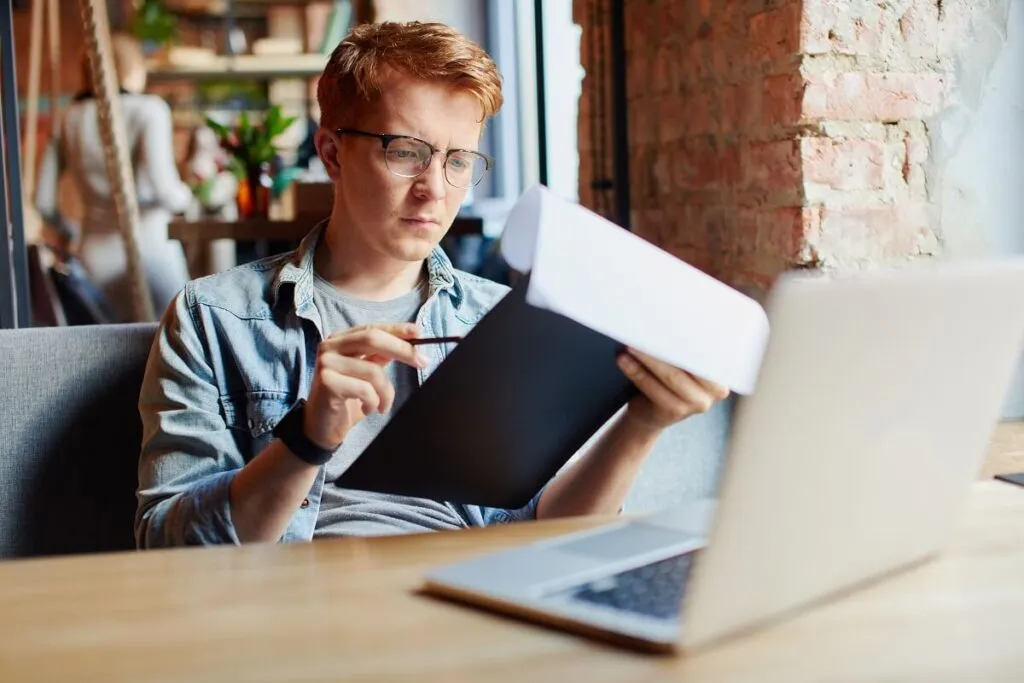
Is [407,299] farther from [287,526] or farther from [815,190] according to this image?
[815,190]

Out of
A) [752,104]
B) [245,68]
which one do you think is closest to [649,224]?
[752,104]

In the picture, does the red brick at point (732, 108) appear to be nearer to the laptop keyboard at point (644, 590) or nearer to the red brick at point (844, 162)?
the red brick at point (844, 162)

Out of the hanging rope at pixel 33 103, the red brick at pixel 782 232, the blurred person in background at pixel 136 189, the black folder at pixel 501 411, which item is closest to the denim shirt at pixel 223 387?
the black folder at pixel 501 411

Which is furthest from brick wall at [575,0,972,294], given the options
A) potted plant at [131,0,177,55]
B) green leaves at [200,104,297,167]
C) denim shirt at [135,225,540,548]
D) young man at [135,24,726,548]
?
potted plant at [131,0,177,55]

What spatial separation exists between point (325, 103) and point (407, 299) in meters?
0.26

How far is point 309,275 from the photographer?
1312 mm

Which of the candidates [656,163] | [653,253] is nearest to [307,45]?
[656,163]

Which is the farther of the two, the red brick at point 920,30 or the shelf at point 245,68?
the shelf at point 245,68

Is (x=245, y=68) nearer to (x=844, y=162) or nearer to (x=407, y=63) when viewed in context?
(x=844, y=162)

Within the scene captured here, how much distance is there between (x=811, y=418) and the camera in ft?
1.94

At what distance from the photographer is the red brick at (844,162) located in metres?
1.83

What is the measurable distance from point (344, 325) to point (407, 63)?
0.99 ft

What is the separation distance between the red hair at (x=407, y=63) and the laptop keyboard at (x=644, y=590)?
2.46 ft

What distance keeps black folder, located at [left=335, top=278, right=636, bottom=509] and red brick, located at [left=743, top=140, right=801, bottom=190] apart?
37.7 inches
